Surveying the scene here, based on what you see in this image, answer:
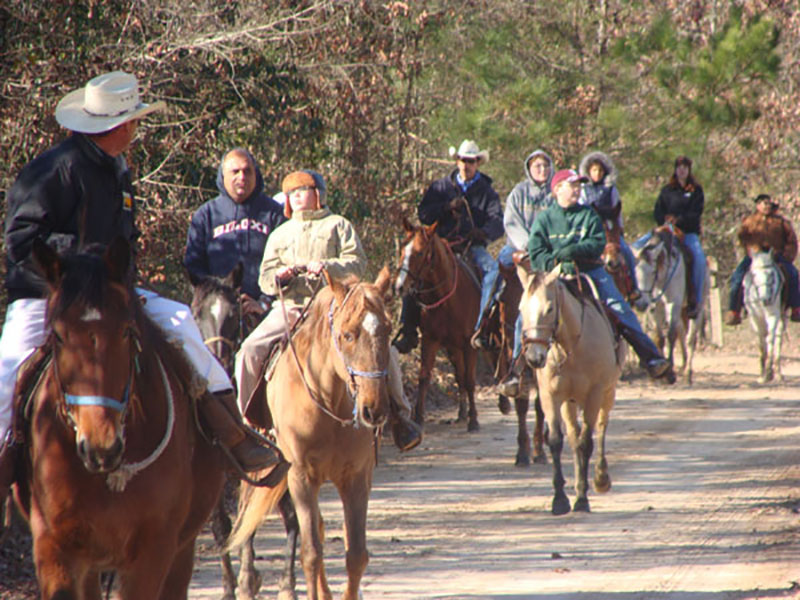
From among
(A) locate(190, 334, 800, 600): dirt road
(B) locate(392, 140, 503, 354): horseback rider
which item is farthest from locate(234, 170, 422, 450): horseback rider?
(B) locate(392, 140, 503, 354): horseback rider

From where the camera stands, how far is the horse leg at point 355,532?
7.12 meters

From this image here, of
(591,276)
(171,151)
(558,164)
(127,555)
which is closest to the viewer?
(127,555)

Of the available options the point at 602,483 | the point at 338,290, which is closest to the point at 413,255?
the point at 602,483

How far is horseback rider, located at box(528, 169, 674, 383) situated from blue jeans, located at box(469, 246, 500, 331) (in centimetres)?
214

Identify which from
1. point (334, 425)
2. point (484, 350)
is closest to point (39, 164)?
point (334, 425)

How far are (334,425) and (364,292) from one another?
1.02m

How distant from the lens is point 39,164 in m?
5.36

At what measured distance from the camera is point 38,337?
17.4 feet

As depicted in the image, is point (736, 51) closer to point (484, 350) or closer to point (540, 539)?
point (484, 350)

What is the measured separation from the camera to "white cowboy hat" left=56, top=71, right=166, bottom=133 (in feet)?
18.0

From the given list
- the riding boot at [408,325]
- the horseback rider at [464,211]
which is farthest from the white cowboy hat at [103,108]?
the horseback rider at [464,211]

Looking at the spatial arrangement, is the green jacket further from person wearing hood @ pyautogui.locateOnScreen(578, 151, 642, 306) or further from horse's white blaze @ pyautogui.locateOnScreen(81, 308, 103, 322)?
horse's white blaze @ pyautogui.locateOnScreen(81, 308, 103, 322)

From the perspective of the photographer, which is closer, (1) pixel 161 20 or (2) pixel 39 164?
(2) pixel 39 164

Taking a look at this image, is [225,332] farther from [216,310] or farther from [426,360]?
[426,360]
